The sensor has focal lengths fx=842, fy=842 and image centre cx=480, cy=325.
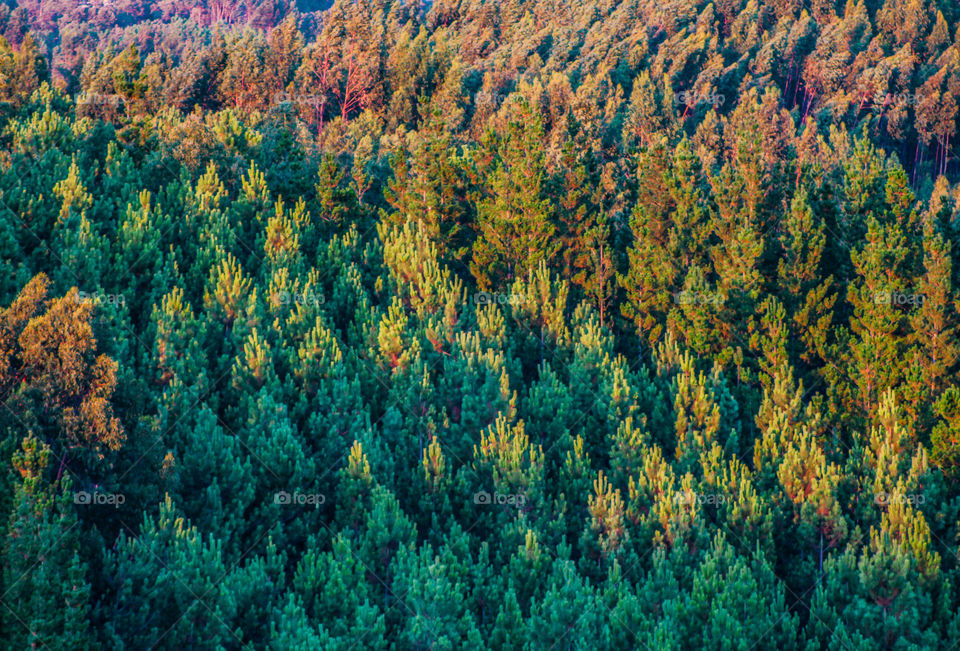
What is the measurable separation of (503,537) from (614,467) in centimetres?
425

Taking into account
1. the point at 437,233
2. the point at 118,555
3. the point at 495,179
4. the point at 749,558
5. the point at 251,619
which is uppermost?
the point at 495,179

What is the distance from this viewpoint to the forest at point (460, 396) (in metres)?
17.5

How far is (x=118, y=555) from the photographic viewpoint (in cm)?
1688

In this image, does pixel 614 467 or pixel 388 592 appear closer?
pixel 388 592

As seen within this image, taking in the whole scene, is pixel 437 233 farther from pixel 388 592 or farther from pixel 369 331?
pixel 388 592

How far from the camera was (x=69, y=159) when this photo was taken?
30875 mm

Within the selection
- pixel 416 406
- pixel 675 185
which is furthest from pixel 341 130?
pixel 416 406

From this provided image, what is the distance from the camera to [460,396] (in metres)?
25.1

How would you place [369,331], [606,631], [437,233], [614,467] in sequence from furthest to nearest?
[437,233], [369,331], [614,467], [606,631]

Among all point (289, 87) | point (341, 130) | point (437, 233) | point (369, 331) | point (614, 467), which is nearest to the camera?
point (614, 467)

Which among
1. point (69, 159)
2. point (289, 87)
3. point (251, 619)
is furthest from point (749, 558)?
point (289, 87)

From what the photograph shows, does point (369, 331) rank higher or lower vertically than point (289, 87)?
lower

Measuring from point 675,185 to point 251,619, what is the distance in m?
21.5

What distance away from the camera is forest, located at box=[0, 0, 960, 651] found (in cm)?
1748
